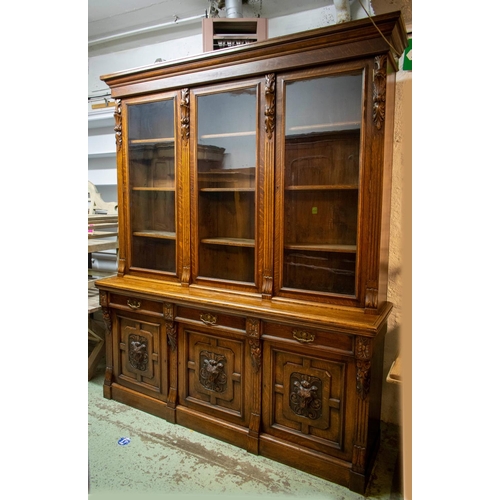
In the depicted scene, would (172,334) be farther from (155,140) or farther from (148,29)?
(148,29)

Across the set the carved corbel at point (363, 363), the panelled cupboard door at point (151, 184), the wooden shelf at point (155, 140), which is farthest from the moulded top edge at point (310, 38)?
the carved corbel at point (363, 363)

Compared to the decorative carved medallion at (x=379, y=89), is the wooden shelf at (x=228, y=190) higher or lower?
lower

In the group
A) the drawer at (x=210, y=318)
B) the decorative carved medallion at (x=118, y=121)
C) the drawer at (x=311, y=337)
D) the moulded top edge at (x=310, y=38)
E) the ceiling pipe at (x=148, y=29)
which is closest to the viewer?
the moulded top edge at (x=310, y=38)

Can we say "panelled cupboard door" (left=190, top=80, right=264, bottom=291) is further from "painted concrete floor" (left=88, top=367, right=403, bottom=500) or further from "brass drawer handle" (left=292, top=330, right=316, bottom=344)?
"painted concrete floor" (left=88, top=367, right=403, bottom=500)

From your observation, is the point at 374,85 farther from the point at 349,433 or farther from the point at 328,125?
the point at 349,433

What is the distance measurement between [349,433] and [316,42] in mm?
1740

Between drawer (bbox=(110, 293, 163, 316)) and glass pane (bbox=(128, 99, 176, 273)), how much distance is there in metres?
0.22

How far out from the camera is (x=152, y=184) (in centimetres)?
235

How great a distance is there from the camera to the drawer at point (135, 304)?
7.05 ft

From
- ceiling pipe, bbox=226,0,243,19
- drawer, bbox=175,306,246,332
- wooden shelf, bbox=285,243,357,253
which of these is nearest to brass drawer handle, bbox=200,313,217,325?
drawer, bbox=175,306,246,332

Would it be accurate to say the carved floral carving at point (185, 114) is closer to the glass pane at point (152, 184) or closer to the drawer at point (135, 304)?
the glass pane at point (152, 184)

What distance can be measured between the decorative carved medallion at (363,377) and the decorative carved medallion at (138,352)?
1243 millimetres

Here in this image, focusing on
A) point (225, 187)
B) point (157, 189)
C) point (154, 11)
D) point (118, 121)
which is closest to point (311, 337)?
point (225, 187)
